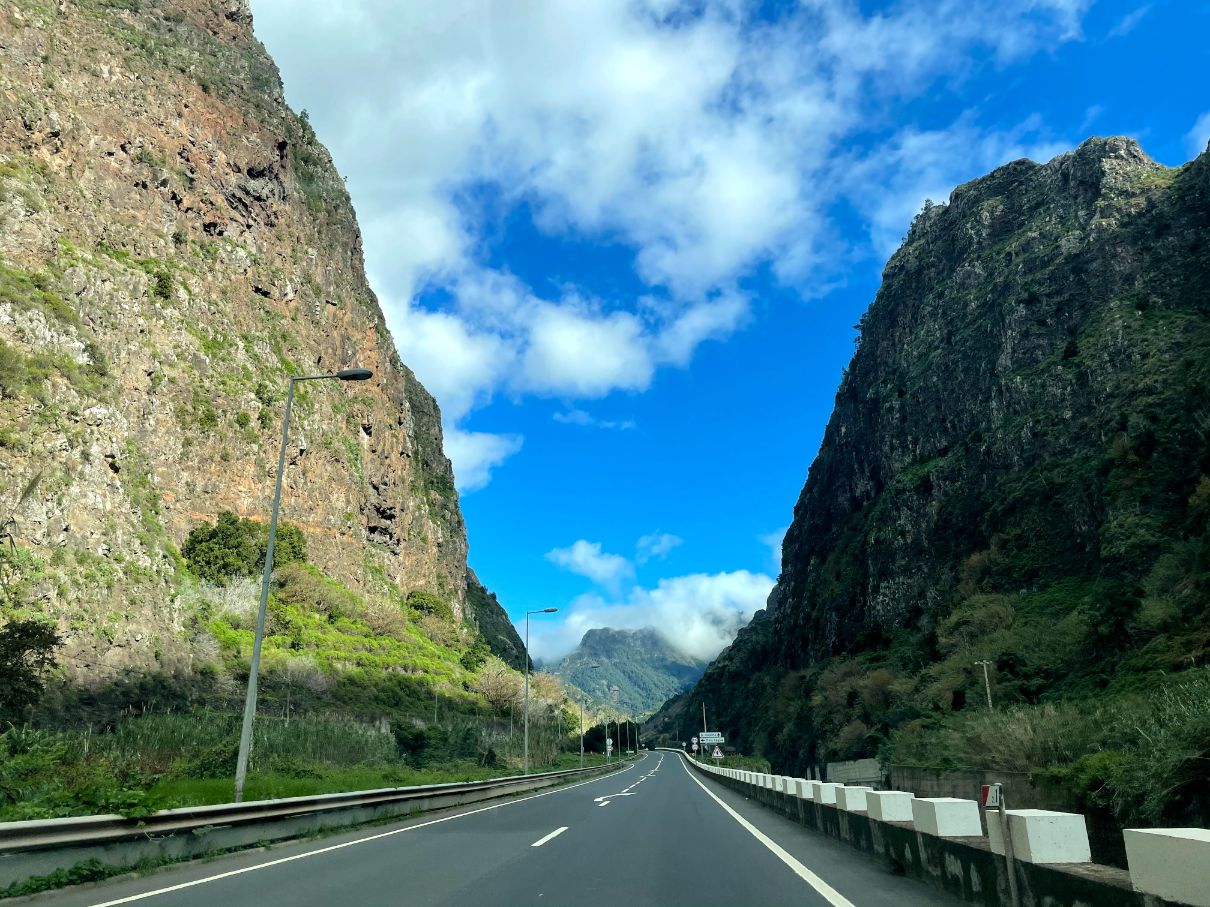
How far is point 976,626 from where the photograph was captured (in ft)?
214

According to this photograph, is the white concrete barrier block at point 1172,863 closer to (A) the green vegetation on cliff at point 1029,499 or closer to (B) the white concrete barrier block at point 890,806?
(B) the white concrete barrier block at point 890,806

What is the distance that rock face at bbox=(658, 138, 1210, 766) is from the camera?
53844 mm

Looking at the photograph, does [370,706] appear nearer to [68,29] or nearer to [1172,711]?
[1172,711]

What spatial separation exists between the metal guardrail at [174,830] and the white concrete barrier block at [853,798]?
9720 millimetres

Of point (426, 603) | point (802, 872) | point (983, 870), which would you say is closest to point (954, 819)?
point (983, 870)

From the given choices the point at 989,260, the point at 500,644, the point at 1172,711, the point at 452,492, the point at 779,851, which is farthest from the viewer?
the point at 500,644

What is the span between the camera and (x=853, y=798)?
37.5 feet

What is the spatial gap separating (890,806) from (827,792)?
391 centimetres

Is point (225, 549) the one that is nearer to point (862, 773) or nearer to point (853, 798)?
point (862, 773)

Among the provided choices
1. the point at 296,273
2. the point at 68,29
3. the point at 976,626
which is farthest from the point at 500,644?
the point at 68,29

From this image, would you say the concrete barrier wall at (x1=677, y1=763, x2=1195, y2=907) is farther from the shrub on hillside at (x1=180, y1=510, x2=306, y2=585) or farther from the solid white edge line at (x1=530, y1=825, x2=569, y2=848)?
the shrub on hillside at (x1=180, y1=510, x2=306, y2=585)

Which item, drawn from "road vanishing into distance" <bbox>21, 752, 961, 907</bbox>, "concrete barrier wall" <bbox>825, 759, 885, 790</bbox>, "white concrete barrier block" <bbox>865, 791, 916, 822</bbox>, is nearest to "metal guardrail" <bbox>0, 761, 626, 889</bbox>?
"road vanishing into distance" <bbox>21, 752, 961, 907</bbox>

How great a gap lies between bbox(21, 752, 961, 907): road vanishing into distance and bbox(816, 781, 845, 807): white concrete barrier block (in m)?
0.61

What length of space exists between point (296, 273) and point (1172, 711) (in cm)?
8205
